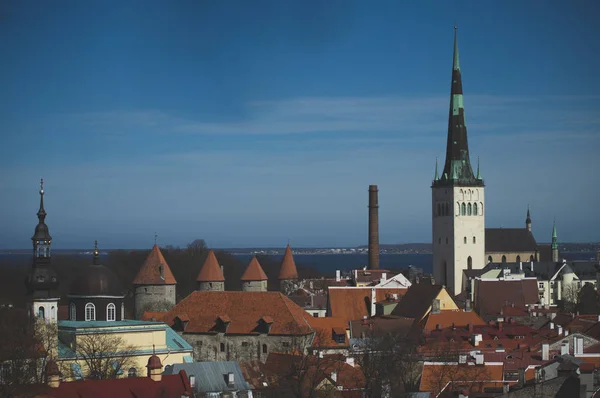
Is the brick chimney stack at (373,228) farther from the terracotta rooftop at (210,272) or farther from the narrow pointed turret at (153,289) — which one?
the narrow pointed turret at (153,289)

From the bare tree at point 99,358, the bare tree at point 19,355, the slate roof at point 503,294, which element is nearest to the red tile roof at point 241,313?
the bare tree at point 99,358

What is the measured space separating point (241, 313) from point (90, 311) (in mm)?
8279

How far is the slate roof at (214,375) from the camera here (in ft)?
162

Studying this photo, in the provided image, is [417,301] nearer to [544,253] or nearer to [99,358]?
[99,358]

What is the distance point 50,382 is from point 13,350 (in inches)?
174

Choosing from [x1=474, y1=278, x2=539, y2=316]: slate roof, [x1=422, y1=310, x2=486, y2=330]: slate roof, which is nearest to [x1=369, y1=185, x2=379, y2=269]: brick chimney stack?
[x1=474, y1=278, x2=539, y2=316]: slate roof

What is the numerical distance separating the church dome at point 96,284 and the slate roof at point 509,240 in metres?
59.8

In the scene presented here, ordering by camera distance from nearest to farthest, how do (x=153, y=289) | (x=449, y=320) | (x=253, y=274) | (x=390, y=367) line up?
(x=390, y=367) < (x=449, y=320) < (x=153, y=289) < (x=253, y=274)

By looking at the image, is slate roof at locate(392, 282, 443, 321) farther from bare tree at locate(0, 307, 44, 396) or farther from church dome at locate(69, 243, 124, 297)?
bare tree at locate(0, 307, 44, 396)

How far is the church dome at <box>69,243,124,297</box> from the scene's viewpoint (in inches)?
2477

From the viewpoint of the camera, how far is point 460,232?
4368 inches

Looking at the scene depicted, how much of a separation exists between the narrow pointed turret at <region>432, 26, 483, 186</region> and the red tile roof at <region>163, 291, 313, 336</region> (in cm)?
4598

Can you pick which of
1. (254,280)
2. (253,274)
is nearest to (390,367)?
(254,280)

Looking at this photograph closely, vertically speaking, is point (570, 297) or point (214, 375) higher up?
point (570, 297)
